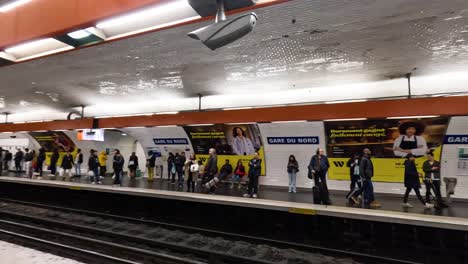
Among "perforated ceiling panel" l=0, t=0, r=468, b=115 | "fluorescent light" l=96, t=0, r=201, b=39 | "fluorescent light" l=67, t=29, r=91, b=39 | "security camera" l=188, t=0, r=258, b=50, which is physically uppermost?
"perforated ceiling panel" l=0, t=0, r=468, b=115

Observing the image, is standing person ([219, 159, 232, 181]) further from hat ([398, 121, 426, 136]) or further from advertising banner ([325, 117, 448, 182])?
hat ([398, 121, 426, 136])

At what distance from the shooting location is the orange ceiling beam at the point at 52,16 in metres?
3.40

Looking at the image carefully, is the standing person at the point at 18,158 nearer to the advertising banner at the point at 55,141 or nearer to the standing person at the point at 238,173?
the advertising banner at the point at 55,141

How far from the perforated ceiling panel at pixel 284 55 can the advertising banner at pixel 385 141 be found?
1940mm

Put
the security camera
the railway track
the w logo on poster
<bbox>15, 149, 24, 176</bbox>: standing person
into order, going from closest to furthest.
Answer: the security camera
the railway track
the w logo on poster
<bbox>15, 149, 24, 176</bbox>: standing person

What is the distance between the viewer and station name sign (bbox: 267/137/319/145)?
10688 millimetres

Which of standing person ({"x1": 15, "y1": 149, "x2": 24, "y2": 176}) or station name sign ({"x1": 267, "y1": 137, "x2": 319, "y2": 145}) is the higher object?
station name sign ({"x1": 267, "y1": 137, "x2": 319, "y2": 145})

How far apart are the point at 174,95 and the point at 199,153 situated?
3.42m

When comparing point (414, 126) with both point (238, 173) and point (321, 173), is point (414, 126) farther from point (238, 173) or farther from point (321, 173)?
point (238, 173)

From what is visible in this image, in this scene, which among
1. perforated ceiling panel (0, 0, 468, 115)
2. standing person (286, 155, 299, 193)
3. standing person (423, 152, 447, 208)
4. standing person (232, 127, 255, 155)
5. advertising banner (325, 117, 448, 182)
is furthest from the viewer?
standing person (232, 127, 255, 155)

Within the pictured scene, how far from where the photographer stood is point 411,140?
9.16 meters

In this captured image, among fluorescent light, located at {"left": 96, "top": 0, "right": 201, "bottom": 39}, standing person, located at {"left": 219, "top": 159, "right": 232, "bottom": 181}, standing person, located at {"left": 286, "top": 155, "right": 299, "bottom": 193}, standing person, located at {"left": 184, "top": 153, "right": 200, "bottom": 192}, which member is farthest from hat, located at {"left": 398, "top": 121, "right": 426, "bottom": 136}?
fluorescent light, located at {"left": 96, "top": 0, "right": 201, "bottom": 39}

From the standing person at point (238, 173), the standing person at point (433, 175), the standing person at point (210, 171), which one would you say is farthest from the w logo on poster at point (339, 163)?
the standing person at point (210, 171)

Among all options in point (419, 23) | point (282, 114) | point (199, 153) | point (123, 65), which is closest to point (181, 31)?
point (123, 65)
